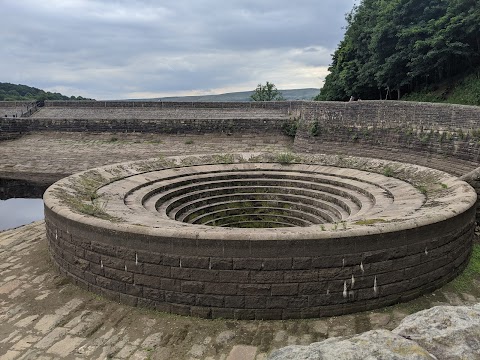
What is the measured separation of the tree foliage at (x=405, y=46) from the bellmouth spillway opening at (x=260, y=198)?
15883 millimetres

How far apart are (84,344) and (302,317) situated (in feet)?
8.95

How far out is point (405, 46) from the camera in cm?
2509

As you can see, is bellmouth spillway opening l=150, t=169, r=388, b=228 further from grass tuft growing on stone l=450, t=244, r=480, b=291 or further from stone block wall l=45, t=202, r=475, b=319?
stone block wall l=45, t=202, r=475, b=319

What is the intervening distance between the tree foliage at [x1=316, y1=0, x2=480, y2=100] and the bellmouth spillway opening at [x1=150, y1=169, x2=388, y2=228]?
15.9 meters

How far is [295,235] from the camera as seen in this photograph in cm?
548

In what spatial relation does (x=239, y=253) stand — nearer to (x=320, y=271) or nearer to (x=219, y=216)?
(x=320, y=271)

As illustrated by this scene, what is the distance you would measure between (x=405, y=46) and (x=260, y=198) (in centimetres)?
1891

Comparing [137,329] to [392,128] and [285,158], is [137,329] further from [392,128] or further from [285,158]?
[392,128]

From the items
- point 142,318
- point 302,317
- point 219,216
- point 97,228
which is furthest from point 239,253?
point 219,216

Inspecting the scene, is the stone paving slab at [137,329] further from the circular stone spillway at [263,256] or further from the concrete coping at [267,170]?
the concrete coping at [267,170]

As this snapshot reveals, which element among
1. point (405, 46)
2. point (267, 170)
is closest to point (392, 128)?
point (267, 170)

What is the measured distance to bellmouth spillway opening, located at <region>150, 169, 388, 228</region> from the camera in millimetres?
9328

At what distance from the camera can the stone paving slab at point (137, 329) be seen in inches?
198

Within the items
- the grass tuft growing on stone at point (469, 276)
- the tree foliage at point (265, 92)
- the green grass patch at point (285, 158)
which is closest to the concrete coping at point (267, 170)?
the green grass patch at point (285, 158)
